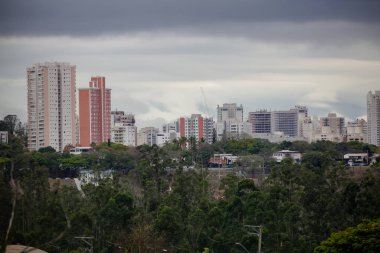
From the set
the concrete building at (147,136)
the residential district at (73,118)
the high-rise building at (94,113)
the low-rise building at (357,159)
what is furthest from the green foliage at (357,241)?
the concrete building at (147,136)

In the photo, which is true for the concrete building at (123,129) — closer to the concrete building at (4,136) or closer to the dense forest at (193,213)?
the concrete building at (4,136)

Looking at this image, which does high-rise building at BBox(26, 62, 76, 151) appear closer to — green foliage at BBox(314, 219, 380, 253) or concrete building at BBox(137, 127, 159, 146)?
concrete building at BBox(137, 127, 159, 146)

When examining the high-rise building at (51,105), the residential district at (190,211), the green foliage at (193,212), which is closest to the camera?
the residential district at (190,211)

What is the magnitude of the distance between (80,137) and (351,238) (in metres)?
112

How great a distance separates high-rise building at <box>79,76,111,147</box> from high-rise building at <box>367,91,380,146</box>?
5239 cm

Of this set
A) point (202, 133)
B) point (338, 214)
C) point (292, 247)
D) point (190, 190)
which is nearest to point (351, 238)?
point (292, 247)

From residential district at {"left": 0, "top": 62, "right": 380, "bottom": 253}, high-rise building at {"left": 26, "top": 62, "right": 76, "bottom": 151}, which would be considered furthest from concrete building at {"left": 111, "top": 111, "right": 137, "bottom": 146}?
residential district at {"left": 0, "top": 62, "right": 380, "bottom": 253}

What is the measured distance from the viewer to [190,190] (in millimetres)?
54281

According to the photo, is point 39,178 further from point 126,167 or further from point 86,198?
point 126,167

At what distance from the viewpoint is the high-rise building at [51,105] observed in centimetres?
13200

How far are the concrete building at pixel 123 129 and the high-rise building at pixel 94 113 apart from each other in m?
6.16

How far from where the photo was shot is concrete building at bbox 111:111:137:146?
158163 mm

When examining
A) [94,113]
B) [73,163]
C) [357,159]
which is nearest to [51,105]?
[94,113]

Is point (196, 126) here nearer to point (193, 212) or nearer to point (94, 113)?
point (94, 113)
